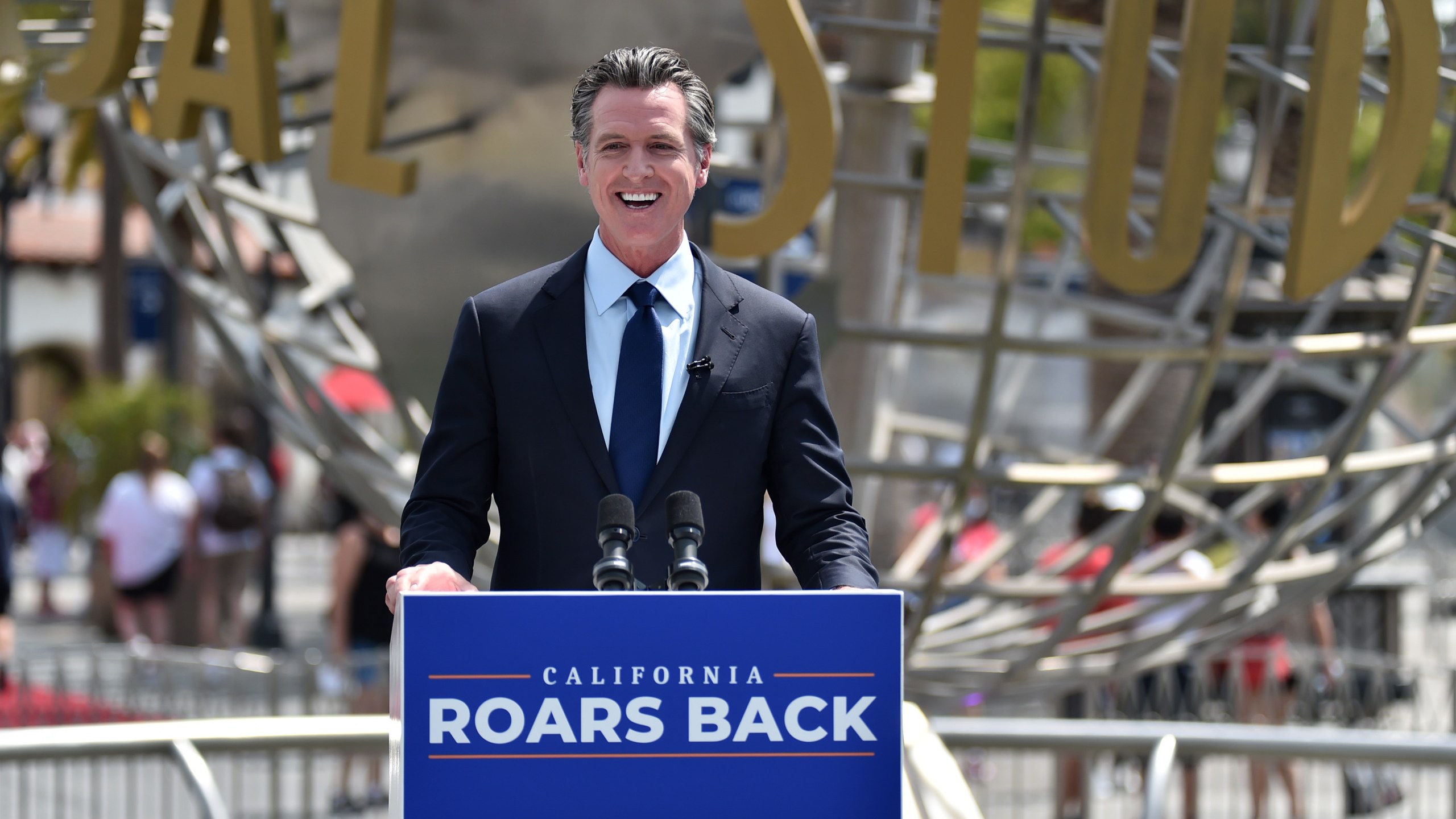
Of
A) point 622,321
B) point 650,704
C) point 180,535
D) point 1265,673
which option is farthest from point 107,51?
point 180,535

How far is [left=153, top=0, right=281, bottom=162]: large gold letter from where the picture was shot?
3316 millimetres

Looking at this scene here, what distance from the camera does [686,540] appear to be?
1667 millimetres

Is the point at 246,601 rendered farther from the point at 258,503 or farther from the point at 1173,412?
the point at 1173,412

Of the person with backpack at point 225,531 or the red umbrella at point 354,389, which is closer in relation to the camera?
the person with backpack at point 225,531

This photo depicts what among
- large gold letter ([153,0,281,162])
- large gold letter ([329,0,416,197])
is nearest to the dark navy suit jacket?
large gold letter ([329,0,416,197])

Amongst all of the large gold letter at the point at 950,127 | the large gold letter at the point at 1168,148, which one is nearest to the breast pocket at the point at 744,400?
the large gold letter at the point at 950,127

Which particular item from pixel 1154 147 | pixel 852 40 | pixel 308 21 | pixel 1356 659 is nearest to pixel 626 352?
pixel 308 21

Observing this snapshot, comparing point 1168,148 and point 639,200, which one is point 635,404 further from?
point 1168,148

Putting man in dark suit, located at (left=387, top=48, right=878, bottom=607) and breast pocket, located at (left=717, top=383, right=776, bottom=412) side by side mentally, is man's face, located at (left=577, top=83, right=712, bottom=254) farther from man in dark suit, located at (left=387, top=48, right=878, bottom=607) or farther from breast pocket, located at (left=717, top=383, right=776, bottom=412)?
breast pocket, located at (left=717, top=383, right=776, bottom=412)

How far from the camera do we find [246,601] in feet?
45.0

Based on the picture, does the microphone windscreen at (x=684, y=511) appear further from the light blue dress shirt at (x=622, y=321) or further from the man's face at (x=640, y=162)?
the man's face at (x=640, y=162)

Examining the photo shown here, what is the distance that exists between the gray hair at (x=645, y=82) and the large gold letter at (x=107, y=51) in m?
1.95

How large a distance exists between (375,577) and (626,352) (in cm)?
483

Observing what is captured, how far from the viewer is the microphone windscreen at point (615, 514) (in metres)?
1.66
